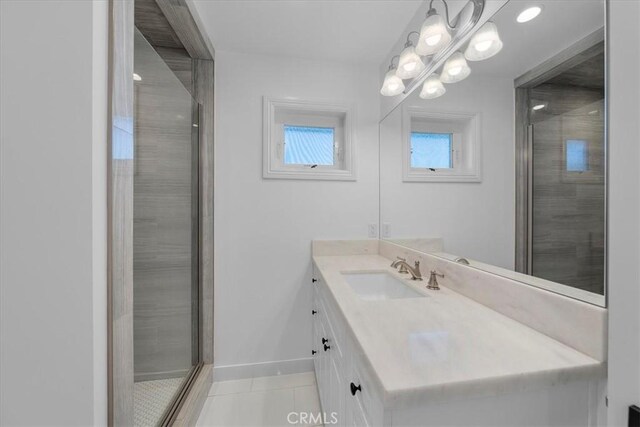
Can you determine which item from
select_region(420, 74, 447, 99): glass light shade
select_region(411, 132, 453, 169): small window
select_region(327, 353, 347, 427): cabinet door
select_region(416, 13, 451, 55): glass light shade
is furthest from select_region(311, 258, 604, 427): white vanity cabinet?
select_region(416, 13, 451, 55): glass light shade

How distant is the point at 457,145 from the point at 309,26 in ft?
3.77

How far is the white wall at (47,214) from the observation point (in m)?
0.59

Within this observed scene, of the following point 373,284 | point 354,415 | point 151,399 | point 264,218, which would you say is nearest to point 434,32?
point 373,284

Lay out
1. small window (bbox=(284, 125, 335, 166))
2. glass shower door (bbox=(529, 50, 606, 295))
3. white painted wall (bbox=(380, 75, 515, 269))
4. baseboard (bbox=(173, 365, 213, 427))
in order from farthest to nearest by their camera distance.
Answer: small window (bbox=(284, 125, 335, 166)), baseboard (bbox=(173, 365, 213, 427)), white painted wall (bbox=(380, 75, 515, 269)), glass shower door (bbox=(529, 50, 606, 295))

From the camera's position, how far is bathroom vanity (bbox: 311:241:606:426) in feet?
1.74

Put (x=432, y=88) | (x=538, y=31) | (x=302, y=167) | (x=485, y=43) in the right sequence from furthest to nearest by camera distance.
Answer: (x=302, y=167) → (x=432, y=88) → (x=485, y=43) → (x=538, y=31)

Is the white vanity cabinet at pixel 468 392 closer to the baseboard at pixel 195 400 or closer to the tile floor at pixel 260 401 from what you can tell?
the tile floor at pixel 260 401

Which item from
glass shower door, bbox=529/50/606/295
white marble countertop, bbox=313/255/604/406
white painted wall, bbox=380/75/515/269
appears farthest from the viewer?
white painted wall, bbox=380/75/515/269

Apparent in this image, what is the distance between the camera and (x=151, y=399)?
1.21 meters

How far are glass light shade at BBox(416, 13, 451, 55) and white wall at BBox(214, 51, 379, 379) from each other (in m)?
0.75

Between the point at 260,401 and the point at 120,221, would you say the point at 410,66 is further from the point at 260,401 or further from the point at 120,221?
the point at 260,401

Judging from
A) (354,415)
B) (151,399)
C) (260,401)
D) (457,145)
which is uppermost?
(457,145)

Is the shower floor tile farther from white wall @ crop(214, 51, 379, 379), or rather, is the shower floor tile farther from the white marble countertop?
the white marble countertop

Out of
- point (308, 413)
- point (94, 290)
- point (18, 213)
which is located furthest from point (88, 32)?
point (308, 413)
